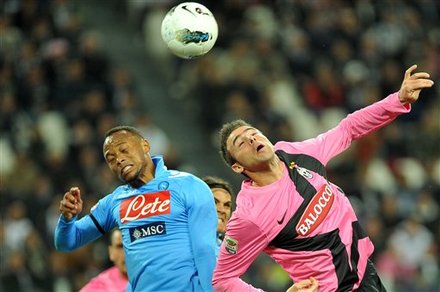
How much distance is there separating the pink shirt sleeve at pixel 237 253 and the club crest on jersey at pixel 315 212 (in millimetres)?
251

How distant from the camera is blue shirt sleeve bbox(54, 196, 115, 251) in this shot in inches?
264

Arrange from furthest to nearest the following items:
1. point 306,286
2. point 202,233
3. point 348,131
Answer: point 348,131 → point 202,233 → point 306,286

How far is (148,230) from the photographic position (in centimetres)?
629

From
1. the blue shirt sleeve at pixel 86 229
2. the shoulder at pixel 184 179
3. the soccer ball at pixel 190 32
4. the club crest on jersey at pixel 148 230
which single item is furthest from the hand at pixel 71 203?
the soccer ball at pixel 190 32

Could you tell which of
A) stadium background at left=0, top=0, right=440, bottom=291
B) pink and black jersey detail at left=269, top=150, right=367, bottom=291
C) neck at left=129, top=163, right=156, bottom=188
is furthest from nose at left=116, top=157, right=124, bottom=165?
stadium background at left=0, top=0, right=440, bottom=291

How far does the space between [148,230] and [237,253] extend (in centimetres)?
57

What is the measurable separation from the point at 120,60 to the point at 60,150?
340 centimetres

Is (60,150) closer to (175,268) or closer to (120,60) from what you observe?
(120,60)

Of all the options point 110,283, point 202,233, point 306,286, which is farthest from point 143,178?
point 110,283

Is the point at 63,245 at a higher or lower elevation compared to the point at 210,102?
higher

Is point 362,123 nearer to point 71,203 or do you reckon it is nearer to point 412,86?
point 412,86

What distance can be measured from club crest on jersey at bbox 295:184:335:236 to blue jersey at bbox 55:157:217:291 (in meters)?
0.55

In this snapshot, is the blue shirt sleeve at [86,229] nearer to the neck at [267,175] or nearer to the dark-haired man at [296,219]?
the dark-haired man at [296,219]

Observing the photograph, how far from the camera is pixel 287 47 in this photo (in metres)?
16.4
